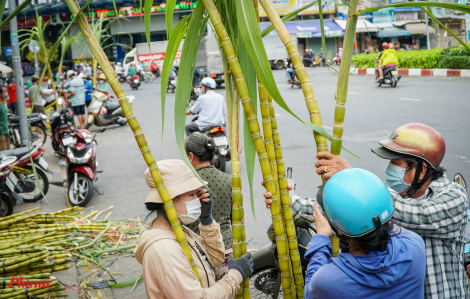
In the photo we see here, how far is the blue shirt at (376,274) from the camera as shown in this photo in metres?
1.52

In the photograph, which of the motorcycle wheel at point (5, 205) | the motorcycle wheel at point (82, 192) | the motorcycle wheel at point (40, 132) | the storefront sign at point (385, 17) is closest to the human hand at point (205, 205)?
the motorcycle wheel at point (5, 205)

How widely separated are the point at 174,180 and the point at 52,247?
261 cm

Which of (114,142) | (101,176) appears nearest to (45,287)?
(101,176)

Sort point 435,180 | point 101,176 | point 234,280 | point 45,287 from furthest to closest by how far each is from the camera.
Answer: point 101,176 < point 45,287 < point 435,180 < point 234,280

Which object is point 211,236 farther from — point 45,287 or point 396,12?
point 396,12

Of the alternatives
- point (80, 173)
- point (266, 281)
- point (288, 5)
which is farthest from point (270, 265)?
point (288, 5)

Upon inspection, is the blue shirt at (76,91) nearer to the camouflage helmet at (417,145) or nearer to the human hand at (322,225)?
the camouflage helmet at (417,145)

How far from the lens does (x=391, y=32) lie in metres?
38.2

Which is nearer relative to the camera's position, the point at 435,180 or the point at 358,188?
the point at 358,188

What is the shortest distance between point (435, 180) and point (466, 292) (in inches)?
20.4

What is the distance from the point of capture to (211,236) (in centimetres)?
240

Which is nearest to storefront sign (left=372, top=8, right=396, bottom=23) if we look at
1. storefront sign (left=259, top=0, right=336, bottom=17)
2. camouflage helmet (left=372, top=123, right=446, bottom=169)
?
storefront sign (left=259, top=0, right=336, bottom=17)

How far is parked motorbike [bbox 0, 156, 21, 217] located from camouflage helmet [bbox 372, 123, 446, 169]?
506cm

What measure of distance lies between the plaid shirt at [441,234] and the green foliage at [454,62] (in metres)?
16.3
